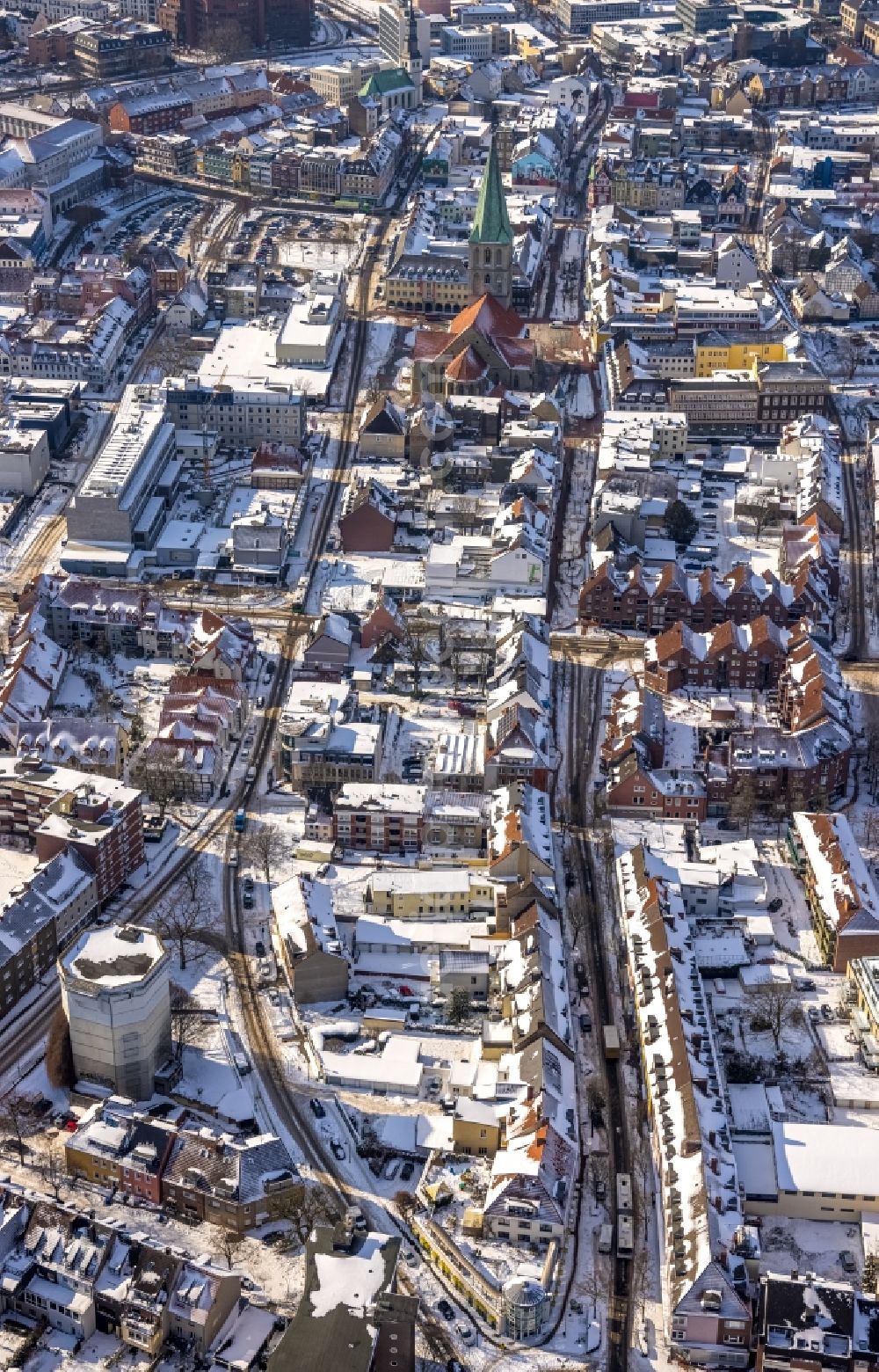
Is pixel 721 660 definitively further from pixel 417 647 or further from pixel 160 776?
pixel 160 776

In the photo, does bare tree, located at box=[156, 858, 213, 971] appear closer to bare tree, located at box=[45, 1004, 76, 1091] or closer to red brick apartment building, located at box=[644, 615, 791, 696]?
bare tree, located at box=[45, 1004, 76, 1091]

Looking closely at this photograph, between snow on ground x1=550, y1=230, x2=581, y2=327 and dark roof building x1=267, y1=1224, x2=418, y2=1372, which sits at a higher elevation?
dark roof building x1=267, y1=1224, x2=418, y2=1372

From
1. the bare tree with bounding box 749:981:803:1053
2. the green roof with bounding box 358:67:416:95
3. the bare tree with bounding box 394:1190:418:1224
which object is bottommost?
the bare tree with bounding box 749:981:803:1053

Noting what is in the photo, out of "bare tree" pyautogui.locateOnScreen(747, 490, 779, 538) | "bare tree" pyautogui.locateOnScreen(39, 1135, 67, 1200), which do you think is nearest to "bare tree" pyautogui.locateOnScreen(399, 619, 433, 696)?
"bare tree" pyautogui.locateOnScreen(747, 490, 779, 538)

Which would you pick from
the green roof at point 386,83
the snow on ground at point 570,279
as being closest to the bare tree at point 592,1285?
the snow on ground at point 570,279

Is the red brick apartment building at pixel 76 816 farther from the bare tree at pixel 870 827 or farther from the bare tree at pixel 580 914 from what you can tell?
the bare tree at pixel 870 827

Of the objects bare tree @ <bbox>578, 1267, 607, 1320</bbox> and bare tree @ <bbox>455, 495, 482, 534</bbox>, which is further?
bare tree @ <bbox>455, 495, 482, 534</bbox>
